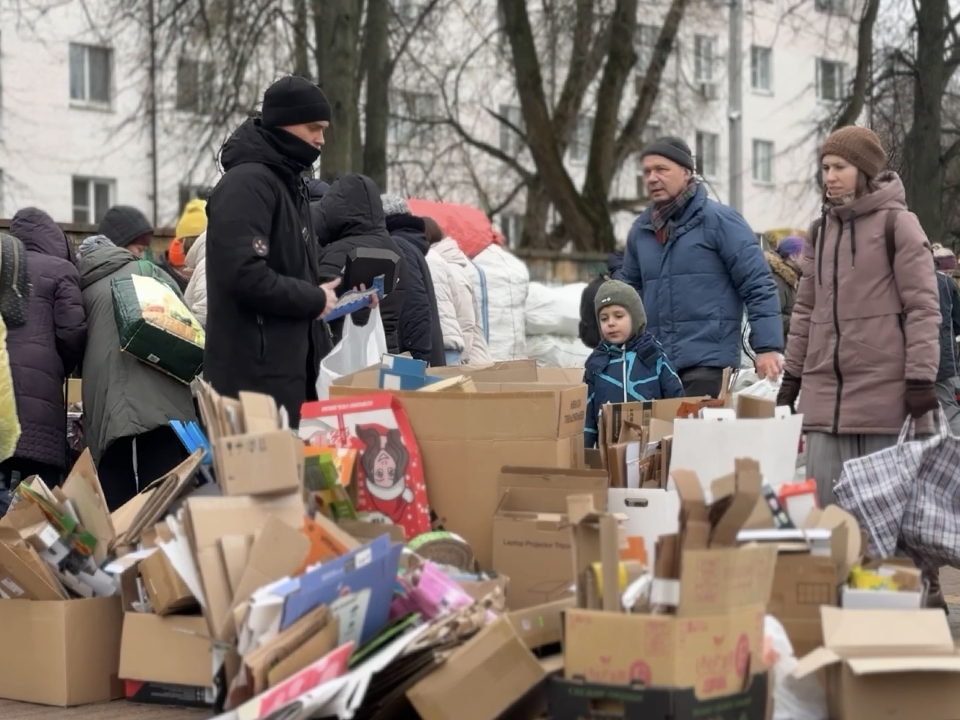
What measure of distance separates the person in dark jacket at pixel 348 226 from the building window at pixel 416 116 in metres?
16.7

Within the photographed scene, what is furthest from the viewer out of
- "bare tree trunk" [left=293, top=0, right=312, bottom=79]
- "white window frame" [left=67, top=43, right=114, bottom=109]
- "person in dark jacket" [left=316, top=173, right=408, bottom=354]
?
"white window frame" [left=67, top=43, right=114, bottom=109]

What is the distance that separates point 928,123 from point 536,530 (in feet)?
Answer: 44.6

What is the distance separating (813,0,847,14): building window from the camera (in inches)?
807

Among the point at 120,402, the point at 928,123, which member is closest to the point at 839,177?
the point at 120,402

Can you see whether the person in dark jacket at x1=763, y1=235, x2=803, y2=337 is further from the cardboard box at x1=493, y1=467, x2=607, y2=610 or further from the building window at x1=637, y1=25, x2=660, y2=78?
the building window at x1=637, y1=25, x2=660, y2=78

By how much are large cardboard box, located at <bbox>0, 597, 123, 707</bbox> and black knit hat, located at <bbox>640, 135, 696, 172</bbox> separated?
305cm

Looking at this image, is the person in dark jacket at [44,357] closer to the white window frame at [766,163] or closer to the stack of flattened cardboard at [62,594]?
the stack of flattened cardboard at [62,594]

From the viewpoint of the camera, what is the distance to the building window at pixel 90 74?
97.6 feet

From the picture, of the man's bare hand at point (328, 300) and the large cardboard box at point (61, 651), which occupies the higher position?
the man's bare hand at point (328, 300)

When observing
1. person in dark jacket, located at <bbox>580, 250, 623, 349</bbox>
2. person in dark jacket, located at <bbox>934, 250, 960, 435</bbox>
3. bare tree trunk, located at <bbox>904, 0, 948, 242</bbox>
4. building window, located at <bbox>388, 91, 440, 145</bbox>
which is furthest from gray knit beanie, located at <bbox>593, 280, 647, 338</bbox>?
building window, located at <bbox>388, 91, 440, 145</bbox>

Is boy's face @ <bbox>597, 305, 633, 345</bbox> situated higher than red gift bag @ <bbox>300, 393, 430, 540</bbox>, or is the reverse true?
boy's face @ <bbox>597, 305, 633, 345</bbox>

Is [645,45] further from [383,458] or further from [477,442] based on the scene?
[383,458]

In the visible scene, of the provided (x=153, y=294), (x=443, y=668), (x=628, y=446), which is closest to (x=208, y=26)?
(x=153, y=294)

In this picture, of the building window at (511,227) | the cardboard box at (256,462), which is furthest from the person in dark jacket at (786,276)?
the building window at (511,227)
